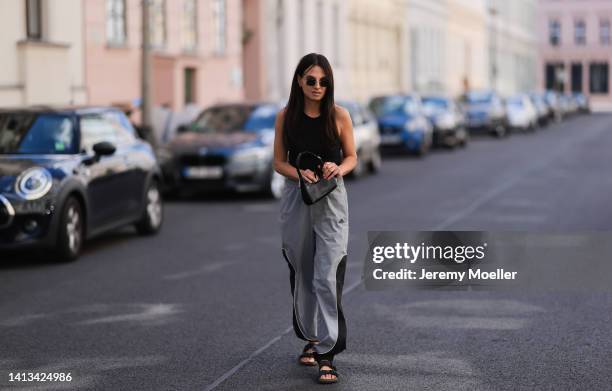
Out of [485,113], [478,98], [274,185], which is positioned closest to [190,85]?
[274,185]

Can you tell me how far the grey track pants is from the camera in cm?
665

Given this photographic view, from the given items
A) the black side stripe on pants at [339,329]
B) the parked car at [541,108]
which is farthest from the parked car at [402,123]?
the parked car at [541,108]

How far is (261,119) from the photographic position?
66.0ft

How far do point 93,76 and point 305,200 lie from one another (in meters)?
19.8

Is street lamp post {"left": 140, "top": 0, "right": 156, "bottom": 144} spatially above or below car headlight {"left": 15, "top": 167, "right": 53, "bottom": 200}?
above

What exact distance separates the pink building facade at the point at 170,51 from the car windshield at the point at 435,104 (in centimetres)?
551

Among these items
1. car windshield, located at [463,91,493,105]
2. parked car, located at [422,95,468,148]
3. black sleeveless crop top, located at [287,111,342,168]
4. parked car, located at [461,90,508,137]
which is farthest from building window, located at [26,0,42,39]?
car windshield, located at [463,91,493,105]

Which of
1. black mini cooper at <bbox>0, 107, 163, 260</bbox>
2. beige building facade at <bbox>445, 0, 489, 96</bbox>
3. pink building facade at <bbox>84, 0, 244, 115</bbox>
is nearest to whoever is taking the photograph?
black mini cooper at <bbox>0, 107, 163, 260</bbox>

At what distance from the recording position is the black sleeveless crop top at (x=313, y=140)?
6.72 metres

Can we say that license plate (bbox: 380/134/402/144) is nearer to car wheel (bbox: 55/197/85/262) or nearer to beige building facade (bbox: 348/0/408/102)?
beige building facade (bbox: 348/0/408/102)

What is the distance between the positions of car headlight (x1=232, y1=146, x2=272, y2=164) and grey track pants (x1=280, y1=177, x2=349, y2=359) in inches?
467

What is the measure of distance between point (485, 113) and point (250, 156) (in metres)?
28.6

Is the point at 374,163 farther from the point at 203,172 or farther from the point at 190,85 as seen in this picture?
the point at 190,85

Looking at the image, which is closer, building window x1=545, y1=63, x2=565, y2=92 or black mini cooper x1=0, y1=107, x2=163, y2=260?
black mini cooper x1=0, y1=107, x2=163, y2=260
